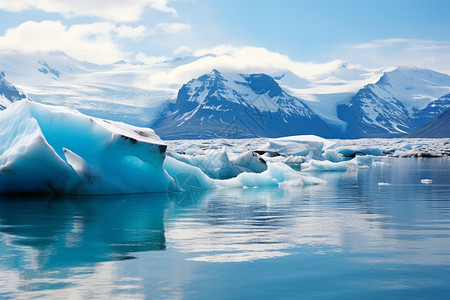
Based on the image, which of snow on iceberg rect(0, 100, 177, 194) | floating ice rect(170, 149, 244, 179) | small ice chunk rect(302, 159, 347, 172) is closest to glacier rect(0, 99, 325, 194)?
snow on iceberg rect(0, 100, 177, 194)

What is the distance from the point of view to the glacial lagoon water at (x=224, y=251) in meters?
3.85

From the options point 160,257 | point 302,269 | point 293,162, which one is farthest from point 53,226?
point 293,162

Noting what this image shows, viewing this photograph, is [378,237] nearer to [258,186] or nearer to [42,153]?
[42,153]

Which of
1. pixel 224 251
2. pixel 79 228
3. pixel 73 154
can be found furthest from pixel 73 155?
pixel 224 251

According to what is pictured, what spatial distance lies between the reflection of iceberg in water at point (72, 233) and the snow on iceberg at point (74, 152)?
591 mm

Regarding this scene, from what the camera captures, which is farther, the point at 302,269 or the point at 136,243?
the point at 136,243

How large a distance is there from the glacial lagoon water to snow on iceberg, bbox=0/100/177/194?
3.87 ft

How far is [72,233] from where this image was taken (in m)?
6.37

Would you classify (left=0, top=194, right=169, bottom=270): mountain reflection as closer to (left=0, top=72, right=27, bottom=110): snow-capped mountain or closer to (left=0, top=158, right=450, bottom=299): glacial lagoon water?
(left=0, top=158, right=450, bottom=299): glacial lagoon water

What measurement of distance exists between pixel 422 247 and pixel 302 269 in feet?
5.42

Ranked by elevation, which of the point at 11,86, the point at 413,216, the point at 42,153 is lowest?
the point at 413,216

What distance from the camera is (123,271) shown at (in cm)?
436

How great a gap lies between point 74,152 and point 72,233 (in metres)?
5.01

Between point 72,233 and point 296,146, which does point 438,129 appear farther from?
point 72,233
